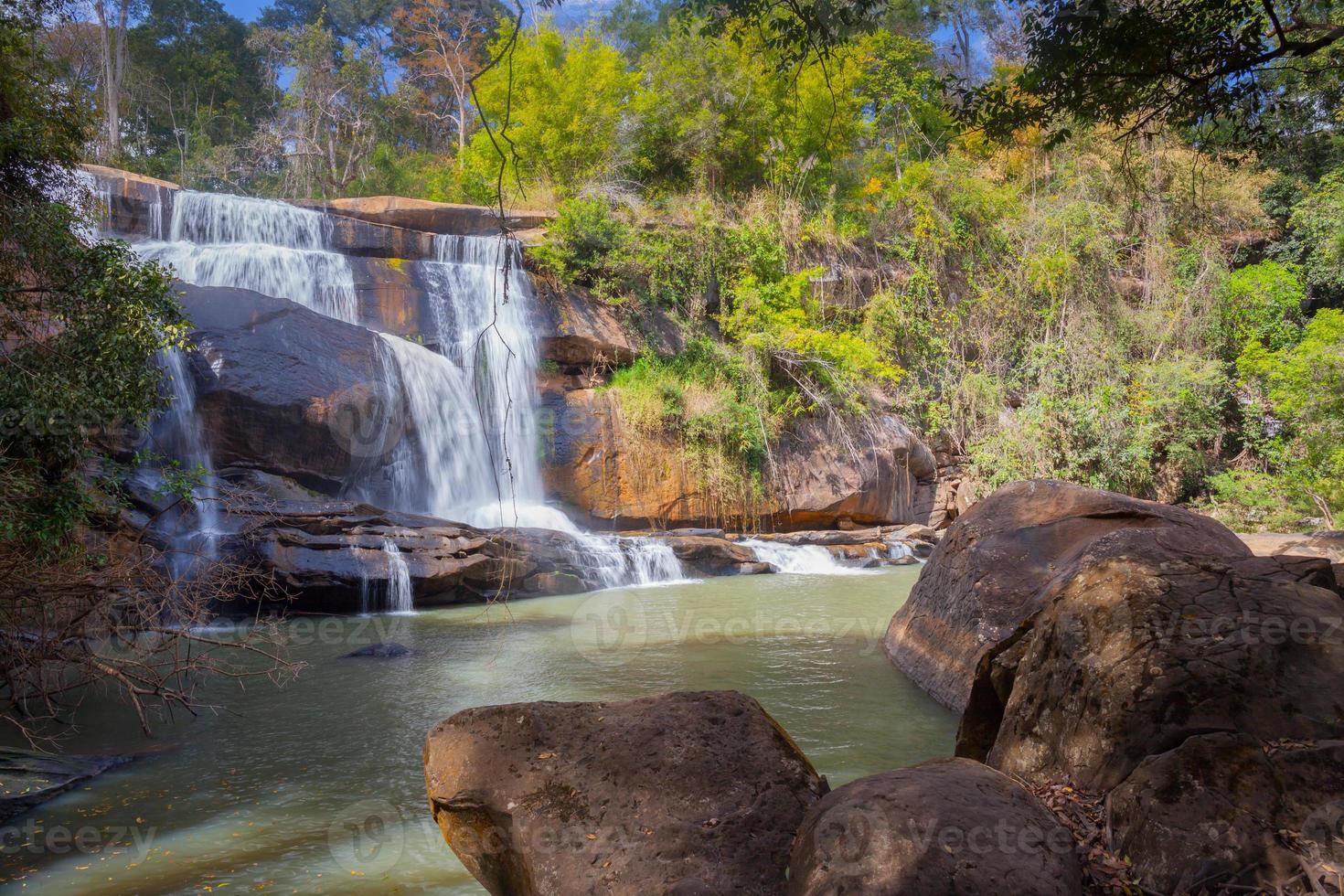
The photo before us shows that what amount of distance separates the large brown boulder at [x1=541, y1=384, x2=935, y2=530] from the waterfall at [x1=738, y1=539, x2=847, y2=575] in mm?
2022

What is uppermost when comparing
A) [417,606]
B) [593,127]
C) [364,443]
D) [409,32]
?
[409,32]

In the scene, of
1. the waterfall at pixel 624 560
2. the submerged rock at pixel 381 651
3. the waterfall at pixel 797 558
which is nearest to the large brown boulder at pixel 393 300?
the waterfall at pixel 624 560

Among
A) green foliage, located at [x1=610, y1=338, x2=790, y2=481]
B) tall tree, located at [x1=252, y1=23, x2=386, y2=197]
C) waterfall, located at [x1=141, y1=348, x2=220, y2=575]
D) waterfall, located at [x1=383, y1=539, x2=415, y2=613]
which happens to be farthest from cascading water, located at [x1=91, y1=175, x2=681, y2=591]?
tall tree, located at [x1=252, y1=23, x2=386, y2=197]

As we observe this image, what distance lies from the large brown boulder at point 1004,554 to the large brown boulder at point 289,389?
8484 millimetres

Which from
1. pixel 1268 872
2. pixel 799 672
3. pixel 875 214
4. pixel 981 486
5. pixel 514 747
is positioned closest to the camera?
pixel 1268 872

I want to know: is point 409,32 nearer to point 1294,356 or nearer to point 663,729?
point 1294,356

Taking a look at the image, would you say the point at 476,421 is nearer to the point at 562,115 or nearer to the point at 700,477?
the point at 700,477

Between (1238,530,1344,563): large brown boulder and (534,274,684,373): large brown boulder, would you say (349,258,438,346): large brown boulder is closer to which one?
(534,274,684,373): large brown boulder

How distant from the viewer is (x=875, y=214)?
21266 mm

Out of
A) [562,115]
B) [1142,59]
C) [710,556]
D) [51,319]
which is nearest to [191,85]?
[562,115]

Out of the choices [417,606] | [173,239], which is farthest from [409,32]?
[417,606]

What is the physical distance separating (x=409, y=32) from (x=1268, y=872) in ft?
118

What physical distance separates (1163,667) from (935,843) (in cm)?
108

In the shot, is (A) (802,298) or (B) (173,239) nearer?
(B) (173,239)
